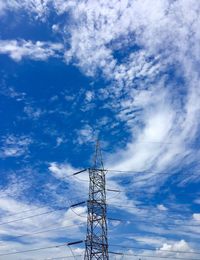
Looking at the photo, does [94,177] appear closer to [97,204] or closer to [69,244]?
[97,204]

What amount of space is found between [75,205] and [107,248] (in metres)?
12.0

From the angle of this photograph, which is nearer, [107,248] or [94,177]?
[107,248]

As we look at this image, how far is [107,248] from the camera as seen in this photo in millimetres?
67250

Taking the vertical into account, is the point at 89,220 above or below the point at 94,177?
below

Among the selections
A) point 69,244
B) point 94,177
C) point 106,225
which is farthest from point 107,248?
point 94,177

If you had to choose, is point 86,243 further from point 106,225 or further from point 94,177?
point 94,177

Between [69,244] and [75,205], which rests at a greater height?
[75,205]

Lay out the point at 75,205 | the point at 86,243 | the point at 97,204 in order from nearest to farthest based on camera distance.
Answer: the point at 86,243 → the point at 97,204 → the point at 75,205

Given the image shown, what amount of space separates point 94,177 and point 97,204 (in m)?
5.41

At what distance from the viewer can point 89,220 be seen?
67.9 metres

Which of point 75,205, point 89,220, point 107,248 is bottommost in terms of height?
point 107,248

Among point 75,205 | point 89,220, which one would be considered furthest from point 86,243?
point 75,205

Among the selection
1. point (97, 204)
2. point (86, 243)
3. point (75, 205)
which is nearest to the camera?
point (86, 243)

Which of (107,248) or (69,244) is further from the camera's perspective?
(69,244)
